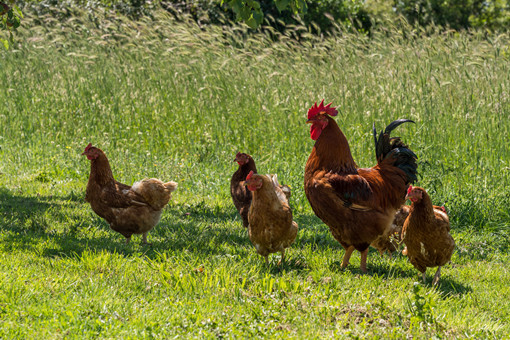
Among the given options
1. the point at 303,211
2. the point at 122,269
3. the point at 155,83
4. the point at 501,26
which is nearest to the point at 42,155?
the point at 155,83

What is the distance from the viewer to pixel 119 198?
6.18 m

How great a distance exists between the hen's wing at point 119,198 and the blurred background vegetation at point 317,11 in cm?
234

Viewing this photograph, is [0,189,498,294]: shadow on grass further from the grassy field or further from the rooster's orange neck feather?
the rooster's orange neck feather

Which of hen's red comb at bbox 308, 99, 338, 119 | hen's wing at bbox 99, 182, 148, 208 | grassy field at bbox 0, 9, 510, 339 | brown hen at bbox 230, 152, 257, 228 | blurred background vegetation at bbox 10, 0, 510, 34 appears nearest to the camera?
grassy field at bbox 0, 9, 510, 339

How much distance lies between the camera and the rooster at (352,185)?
212 inches

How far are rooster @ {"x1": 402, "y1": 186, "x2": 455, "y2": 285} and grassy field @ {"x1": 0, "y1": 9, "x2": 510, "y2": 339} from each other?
31cm

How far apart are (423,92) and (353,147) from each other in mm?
1657

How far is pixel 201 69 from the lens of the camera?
38.0 feet

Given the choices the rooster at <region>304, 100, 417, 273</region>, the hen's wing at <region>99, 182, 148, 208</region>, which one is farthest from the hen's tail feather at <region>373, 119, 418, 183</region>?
the hen's wing at <region>99, 182, 148, 208</region>

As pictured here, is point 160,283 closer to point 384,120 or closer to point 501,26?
point 384,120

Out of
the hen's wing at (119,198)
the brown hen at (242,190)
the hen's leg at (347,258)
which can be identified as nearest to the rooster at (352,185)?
the hen's leg at (347,258)

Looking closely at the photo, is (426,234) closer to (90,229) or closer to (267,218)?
(267,218)

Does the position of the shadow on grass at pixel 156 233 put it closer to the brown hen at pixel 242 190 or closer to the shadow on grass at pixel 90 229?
the shadow on grass at pixel 90 229

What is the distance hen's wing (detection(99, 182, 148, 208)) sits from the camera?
20.1 ft
